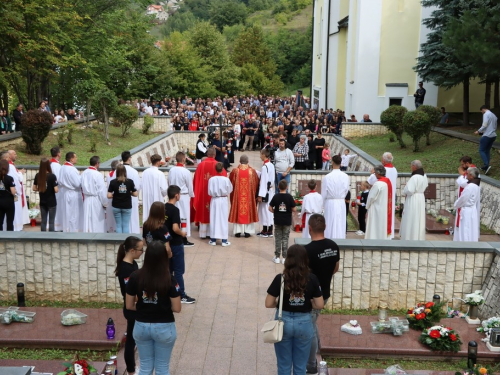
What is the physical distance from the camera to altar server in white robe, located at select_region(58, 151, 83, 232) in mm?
12078

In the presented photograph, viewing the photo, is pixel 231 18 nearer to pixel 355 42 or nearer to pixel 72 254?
pixel 355 42


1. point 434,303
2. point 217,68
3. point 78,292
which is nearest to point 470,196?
point 434,303

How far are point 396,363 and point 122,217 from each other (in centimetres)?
613

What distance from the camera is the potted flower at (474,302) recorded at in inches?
313

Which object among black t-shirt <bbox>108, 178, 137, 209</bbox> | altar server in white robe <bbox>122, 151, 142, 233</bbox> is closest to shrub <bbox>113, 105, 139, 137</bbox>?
Result: altar server in white robe <bbox>122, 151, 142, 233</bbox>

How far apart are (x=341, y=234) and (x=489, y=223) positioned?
4179mm

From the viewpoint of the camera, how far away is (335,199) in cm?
1170

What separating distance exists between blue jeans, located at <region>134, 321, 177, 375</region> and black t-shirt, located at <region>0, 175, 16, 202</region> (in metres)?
6.66

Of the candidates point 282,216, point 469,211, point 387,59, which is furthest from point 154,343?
point 387,59

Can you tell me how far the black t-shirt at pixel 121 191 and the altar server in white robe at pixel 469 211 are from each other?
626cm

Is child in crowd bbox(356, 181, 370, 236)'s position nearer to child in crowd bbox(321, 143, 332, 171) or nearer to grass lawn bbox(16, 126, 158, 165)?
child in crowd bbox(321, 143, 332, 171)

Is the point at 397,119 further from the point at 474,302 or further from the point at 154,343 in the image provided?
the point at 154,343

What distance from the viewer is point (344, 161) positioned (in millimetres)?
19375

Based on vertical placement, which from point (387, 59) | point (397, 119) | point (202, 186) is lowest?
point (202, 186)
